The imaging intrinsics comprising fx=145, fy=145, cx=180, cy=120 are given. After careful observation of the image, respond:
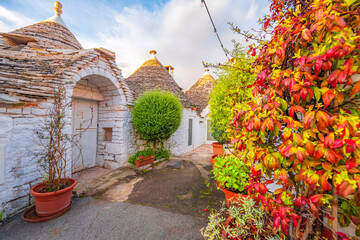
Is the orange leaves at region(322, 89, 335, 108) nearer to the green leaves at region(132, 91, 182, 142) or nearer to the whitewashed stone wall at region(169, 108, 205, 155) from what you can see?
the green leaves at region(132, 91, 182, 142)

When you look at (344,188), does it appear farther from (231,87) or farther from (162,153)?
(162,153)

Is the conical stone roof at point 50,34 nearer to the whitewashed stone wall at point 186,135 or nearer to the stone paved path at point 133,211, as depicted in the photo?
the stone paved path at point 133,211

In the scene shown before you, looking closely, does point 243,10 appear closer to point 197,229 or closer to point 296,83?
point 296,83

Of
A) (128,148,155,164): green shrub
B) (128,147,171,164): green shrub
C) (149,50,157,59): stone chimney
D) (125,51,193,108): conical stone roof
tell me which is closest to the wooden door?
(125,51,193,108): conical stone roof

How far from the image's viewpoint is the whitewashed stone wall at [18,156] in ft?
8.27

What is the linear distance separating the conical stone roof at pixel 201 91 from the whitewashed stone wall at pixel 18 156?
399 inches

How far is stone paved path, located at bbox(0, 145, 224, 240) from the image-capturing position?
7.32 feet

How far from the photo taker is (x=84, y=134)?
16.0 ft

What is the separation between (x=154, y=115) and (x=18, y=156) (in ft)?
10.9

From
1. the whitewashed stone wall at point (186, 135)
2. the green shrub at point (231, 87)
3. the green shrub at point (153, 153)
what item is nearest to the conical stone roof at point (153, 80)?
the whitewashed stone wall at point (186, 135)

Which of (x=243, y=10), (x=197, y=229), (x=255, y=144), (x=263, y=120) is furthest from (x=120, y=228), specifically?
(x=243, y=10)

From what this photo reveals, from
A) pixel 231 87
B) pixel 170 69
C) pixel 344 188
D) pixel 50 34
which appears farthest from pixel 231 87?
pixel 170 69

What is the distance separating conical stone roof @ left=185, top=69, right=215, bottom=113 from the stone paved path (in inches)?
339

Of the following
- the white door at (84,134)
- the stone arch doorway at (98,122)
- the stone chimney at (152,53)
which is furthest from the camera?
the stone chimney at (152,53)
